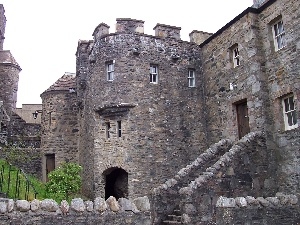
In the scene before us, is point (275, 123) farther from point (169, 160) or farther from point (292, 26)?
point (169, 160)

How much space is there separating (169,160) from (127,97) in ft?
12.1

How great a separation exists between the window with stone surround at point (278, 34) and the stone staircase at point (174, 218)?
299 inches

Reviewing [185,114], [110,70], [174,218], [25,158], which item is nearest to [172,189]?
[174,218]

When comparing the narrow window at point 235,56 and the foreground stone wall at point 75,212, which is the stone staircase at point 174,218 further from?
the narrow window at point 235,56

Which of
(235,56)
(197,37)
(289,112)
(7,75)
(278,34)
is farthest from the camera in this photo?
(7,75)

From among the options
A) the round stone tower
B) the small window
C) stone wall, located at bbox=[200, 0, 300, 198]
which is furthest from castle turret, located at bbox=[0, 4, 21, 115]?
Answer: stone wall, located at bbox=[200, 0, 300, 198]

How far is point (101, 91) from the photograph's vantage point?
17.9 m

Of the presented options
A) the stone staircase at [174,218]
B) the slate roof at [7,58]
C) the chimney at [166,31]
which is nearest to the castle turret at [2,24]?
the slate roof at [7,58]

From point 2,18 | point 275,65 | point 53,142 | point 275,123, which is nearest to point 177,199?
point 275,123

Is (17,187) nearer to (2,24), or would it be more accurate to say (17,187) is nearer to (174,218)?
(174,218)

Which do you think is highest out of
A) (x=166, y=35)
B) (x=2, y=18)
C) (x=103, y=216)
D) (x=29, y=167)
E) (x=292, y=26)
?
(x=2, y=18)

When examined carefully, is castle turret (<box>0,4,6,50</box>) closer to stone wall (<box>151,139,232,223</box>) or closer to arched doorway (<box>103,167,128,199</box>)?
arched doorway (<box>103,167,128,199</box>)

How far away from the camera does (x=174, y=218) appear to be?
12969 millimetres

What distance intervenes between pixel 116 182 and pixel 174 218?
5.74 metres
